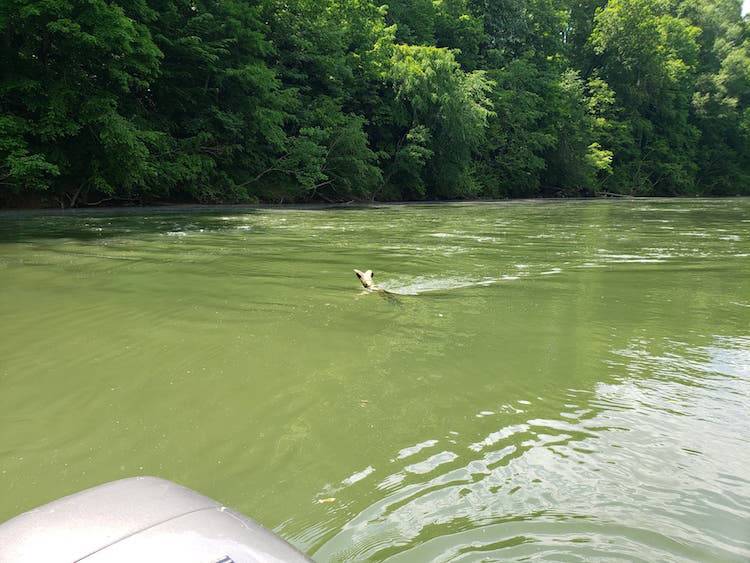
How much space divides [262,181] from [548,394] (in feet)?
64.8

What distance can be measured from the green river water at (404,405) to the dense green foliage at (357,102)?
10.5 m

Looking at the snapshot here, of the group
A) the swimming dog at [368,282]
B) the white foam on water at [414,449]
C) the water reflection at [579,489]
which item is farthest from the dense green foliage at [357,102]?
the water reflection at [579,489]

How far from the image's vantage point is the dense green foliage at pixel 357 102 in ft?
48.6

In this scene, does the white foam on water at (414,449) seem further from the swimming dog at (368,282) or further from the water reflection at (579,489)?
the swimming dog at (368,282)

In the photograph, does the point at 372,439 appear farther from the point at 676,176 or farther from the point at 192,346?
the point at 676,176

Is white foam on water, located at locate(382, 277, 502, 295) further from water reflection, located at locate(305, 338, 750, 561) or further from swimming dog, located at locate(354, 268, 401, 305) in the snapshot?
water reflection, located at locate(305, 338, 750, 561)

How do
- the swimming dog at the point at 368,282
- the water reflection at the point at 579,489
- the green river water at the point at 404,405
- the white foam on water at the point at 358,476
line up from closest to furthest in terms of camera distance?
the water reflection at the point at 579,489
the green river water at the point at 404,405
the white foam on water at the point at 358,476
the swimming dog at the point at 368,282

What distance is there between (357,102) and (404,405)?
23.6m

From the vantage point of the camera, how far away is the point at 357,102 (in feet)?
81.9

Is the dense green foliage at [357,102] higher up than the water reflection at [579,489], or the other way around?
the dense green foliage at [357,102]

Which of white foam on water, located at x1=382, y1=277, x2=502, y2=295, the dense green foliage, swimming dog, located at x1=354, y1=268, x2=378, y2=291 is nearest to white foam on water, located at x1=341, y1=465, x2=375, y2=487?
swimming dog, located at x1=354, y1=268, x2=378, y2=291

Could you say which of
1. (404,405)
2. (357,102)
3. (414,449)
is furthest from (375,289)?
(357,102)

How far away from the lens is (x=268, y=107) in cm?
2025

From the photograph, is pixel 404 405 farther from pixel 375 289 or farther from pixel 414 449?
pixel 375 289
